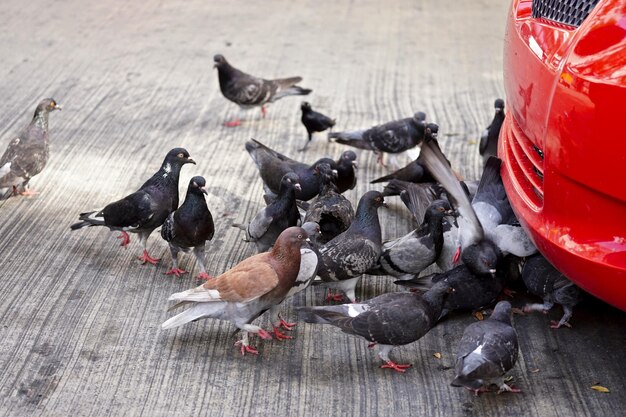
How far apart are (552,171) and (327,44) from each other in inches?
315

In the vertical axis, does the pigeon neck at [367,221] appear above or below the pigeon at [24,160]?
above

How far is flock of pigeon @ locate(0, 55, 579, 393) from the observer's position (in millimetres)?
4469

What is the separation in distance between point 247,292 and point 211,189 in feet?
8.00

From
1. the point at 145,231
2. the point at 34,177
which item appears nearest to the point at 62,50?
the point at 34,177

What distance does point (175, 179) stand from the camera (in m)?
6.00

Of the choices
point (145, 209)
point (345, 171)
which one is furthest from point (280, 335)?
point (345, 171)

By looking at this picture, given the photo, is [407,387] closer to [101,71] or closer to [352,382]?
[352,382]

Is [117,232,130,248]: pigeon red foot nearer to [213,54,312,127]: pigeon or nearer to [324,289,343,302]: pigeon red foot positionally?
[324,289,343,302]: pigeon red foot

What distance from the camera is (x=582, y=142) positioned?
354 cm

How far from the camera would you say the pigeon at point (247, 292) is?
459cm

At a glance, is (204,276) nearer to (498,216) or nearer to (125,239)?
(125,239)

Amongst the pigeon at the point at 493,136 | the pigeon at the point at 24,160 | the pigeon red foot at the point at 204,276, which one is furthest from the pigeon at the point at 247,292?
the pigeon at the point at 493,136

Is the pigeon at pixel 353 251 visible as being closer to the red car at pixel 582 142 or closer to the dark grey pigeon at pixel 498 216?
the dark grey pigeon at pixel 498 216

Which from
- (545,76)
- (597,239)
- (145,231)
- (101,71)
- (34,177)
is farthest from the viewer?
(101,71)
